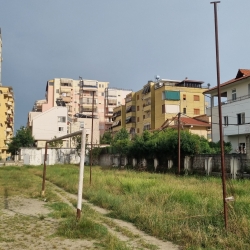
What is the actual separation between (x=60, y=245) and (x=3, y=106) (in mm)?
70170

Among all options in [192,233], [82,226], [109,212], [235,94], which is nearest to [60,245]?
[82,226]

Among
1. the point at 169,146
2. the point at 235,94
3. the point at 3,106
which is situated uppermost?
the point at 3,106

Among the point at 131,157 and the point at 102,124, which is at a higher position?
the point at 102,124

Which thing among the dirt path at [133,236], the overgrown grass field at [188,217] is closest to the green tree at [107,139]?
the overgrown grass field at [188,217]

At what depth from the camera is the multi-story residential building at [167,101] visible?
58875mm

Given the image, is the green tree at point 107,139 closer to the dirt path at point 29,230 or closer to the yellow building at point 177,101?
the yellow building at point 177,101

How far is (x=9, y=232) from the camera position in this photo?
26.5 ft

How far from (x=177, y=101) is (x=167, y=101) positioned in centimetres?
201

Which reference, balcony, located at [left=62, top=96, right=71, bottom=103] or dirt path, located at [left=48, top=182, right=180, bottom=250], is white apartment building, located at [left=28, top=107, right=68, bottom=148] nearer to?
balcony, located at [left=62, top=96, right=71, bottom=103]

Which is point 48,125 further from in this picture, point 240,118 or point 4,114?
point 240,118

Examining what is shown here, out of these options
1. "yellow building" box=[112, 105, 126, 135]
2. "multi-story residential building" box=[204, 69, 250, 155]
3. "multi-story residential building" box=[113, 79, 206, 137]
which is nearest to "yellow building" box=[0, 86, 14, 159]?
"yellow building" box=[112, 105, 126, 135]

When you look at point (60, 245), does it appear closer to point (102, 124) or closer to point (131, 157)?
point (131, 157)

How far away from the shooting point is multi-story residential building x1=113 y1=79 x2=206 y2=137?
193 feet

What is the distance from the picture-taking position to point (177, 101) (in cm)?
5909
